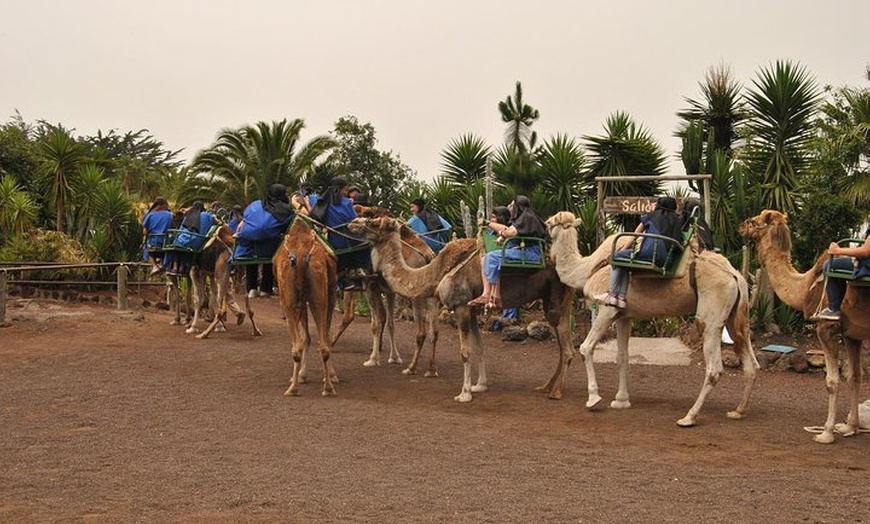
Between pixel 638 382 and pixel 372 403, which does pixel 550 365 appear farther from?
pixel 372 403

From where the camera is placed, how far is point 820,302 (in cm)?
1032

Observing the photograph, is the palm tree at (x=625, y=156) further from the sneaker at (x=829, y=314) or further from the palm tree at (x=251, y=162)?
the palm tree at (x=251, y=162)

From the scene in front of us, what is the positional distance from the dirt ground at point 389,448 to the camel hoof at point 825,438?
0.09 metres

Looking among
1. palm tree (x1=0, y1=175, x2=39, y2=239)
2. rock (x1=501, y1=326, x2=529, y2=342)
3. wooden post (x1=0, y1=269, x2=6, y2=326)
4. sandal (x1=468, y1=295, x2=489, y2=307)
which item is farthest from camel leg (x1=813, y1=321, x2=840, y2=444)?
palm tree (x1=0, y1=175, x2=39, y2=239)

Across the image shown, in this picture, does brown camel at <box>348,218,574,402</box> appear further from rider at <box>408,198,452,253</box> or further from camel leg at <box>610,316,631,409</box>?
rider at <box>408,198,452,253</box>

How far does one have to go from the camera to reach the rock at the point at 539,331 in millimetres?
18938

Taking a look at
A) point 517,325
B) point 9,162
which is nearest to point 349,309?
point 517,325

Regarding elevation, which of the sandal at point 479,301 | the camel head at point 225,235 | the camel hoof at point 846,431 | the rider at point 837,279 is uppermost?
the camel head at point 225,235

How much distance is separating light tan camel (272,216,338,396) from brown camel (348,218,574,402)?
72cm

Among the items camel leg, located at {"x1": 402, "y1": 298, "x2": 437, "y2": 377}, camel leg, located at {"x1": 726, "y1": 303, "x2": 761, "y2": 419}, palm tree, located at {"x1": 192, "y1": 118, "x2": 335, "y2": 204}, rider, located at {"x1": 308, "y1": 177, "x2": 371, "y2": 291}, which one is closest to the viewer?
camel leg, located at {"x1": 726, "y1": 303, "x2": 761, "y2": 419}

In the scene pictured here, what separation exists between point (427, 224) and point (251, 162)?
66.2ft

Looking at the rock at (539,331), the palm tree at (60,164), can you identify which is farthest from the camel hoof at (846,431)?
the palm tree at (60,164)

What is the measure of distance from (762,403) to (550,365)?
15.1 feet

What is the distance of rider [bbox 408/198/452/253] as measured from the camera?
643 inches
